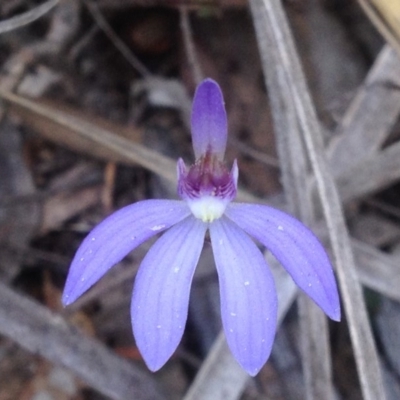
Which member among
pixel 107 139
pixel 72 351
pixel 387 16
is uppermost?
pixel 387 16

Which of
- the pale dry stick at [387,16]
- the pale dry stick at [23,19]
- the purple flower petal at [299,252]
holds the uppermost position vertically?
the pale dry stick at [387,16]

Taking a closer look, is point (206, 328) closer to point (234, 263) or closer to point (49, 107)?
point (234, 263)

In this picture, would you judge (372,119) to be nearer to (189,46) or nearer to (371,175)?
(371,175)

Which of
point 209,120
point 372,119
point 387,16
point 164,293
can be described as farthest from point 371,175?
point 164,293

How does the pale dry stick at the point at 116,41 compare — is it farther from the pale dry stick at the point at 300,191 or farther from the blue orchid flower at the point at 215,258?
the blue orchid flower at the point at 215,258

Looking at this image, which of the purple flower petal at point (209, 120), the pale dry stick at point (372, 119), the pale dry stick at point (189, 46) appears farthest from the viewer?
the pale dry stick at point (189, 46)

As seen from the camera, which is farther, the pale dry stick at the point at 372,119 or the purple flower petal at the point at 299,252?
the pale dry stick at the point at 372,119

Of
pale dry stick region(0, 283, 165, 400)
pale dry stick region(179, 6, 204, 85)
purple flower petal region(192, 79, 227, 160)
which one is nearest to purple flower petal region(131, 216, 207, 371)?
purple flower petal region(192, 79, 227, 160)

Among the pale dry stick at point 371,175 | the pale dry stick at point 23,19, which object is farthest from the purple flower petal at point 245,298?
the pale dry stick at point 23,19
